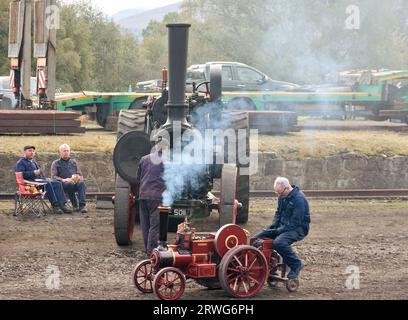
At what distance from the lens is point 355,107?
84.3ft

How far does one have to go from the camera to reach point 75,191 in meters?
14.4

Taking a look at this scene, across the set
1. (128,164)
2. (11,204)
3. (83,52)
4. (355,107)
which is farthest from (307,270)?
(83,52)

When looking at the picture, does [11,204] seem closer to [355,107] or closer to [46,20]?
[46,20]

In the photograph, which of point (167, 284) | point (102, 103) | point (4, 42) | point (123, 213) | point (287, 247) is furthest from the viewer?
point (4, 42)

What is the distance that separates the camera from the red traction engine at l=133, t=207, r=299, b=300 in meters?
8.89

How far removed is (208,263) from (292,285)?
40.6 inches

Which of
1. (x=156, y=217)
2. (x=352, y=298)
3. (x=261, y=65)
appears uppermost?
(x=261, y=65)

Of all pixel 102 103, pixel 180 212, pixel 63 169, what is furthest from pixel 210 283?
pixel 102 103

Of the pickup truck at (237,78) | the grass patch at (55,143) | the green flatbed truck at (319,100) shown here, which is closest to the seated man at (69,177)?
the grass patch at (55,143)

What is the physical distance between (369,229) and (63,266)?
17.3ft

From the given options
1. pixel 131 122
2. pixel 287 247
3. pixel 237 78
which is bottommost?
pixel 287 247

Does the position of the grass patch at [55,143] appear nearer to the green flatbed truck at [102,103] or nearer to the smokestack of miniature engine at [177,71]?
the green flatbed truck at [102,103]

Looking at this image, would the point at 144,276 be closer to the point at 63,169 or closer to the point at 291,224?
the point at 291,224

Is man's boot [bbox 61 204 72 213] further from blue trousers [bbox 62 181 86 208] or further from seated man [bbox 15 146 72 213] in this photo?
blue trousers [bbox 62 181 86 208]
